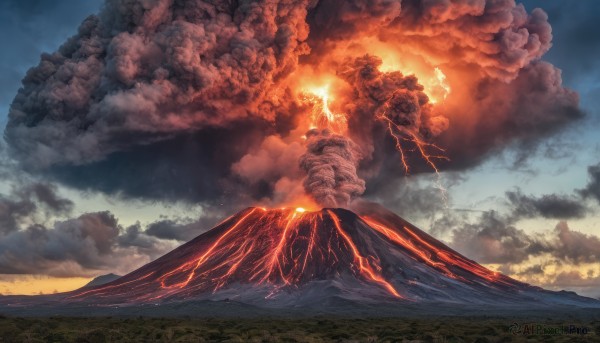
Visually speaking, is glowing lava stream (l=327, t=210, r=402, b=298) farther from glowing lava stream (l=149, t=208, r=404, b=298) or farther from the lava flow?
the lava flow

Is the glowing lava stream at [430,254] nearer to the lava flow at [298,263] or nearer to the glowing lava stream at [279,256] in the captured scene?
the lava flow at [298,263]

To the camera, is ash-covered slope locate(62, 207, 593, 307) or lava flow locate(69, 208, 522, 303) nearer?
ash-covered slope locate(62, 207, 593, 307)

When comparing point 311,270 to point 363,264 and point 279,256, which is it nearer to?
point 279,256

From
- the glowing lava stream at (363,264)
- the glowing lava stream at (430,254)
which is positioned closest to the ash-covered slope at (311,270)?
the glowing lava stream at (363,264)

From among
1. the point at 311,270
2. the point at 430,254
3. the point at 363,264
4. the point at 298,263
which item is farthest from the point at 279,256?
the point at 430,254

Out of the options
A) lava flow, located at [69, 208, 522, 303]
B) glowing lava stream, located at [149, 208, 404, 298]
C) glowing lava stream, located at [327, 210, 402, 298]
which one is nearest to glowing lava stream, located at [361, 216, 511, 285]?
lava flow, located at [69, 208, 522, 303]

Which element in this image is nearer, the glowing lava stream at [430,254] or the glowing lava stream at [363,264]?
the glowing lava stream at [363,264]

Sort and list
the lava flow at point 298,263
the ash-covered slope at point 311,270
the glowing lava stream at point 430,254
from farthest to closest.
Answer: the glowing lava stream at point 430,254, the lava flow at point 298,263, the ash-covered slope at point 311,270
